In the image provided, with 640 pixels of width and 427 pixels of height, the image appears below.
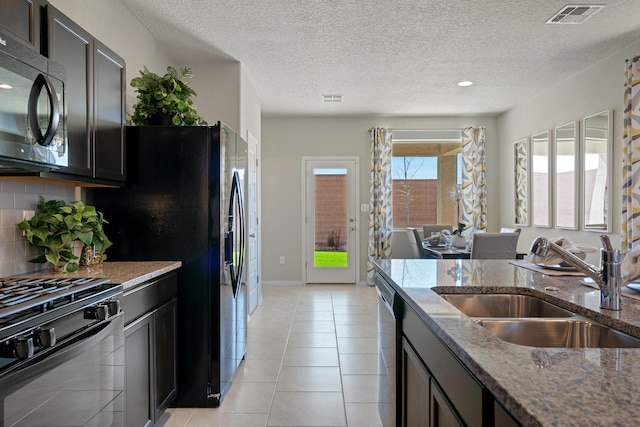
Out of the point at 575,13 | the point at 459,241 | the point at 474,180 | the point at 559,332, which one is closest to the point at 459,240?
the point at 459,241

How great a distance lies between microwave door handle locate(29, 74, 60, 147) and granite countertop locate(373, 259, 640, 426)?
1514mm

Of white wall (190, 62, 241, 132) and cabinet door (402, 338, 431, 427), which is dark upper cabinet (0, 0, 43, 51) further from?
white wall (190, 62, 241, 132)

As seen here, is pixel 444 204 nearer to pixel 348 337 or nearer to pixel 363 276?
pixel 363 276

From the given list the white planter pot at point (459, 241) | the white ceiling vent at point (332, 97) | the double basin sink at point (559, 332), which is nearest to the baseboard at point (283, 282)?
the white planter pot at point (459, 241)

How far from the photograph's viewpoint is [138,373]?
6.75ft

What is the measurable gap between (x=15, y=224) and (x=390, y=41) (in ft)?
10.2

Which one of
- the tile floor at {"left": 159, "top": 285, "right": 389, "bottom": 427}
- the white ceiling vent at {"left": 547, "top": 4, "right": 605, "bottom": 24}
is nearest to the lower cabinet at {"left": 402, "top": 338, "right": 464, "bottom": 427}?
the tile floor at {"left": 159, "top": 285, "right": 389, "bottom": 427}

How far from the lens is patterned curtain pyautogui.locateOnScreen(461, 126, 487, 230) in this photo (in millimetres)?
6645

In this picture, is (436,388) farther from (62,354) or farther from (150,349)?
(150,349)

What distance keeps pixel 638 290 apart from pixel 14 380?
2.09 meters

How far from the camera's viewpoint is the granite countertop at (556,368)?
66 cm

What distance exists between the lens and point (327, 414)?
2529 millimetres

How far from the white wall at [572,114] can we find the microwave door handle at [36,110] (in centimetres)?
436

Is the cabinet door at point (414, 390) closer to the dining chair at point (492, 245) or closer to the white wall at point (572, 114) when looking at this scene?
the dining chair at point (492, 245)
